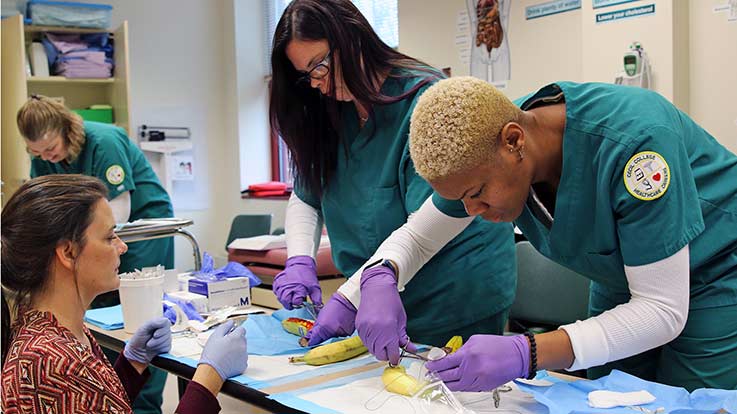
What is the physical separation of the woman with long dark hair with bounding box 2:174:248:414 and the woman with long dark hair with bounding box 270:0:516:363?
32 cm

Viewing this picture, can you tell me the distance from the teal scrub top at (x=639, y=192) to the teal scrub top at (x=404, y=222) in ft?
1.01

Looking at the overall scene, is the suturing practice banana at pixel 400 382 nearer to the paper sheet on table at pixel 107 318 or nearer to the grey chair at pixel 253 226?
the paper sheet on table at pixel 107 318

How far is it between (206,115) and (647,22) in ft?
11.6

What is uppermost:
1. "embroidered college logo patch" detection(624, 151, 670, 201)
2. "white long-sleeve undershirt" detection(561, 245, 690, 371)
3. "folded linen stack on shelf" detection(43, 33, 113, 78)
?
"folded linen stack on shelf" detection(43, 33, 113, 78)

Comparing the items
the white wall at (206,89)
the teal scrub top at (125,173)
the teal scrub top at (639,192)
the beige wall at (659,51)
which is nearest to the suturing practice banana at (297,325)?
the teal scrub top at (639,192)

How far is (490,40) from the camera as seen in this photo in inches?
133

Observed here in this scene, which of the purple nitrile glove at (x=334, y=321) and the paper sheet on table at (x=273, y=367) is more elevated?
the purple nitrile glove at (x=334, y=321)

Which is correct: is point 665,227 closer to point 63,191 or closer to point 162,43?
point 63,191

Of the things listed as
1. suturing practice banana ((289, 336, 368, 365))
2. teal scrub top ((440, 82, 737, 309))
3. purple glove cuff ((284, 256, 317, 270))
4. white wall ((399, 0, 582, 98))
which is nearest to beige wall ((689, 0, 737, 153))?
white wall ((399, 0, 582, 98))

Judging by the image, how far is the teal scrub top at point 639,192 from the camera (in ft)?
3.39

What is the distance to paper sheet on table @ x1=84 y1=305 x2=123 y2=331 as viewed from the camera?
1796 millimetres

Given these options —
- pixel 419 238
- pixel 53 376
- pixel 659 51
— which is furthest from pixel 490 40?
pixel 53 376

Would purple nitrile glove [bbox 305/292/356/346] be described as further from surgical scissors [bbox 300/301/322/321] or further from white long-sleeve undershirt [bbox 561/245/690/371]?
white long-sleeve undershirt [bbox 561/245/690/371]

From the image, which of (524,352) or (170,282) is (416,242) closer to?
(524,352)
